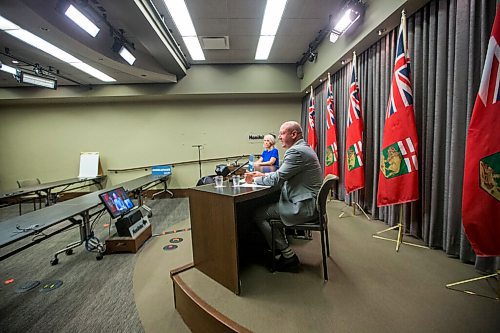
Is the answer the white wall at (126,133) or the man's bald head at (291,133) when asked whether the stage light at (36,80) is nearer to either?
the white wall at (126,133)

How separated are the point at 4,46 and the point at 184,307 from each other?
15.6 feet

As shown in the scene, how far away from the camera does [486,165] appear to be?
4.47 ft

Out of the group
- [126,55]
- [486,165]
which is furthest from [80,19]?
[486,165]

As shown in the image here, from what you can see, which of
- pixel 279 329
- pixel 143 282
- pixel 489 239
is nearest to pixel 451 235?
pixel 489 239

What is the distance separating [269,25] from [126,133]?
14.4 feet

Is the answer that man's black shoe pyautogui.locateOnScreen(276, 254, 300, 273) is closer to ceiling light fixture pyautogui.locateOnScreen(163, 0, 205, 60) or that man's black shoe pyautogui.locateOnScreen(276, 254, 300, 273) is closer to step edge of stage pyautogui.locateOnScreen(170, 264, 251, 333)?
step edge of stage pyautogui.locateOnScreen(170, 264, 251, 333)

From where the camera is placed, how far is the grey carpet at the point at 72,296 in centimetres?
153

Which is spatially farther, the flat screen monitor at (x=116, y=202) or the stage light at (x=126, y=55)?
the stage light at (x=126, y=55)

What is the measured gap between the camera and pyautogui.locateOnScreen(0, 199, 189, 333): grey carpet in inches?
60.4

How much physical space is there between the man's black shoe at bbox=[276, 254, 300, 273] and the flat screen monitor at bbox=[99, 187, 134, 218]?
1.96 meters

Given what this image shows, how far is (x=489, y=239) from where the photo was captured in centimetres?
137

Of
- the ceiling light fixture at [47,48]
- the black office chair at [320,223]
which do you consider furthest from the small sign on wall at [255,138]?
Result: the black office chair at [320,223]

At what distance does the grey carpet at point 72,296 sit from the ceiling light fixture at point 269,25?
145 inches

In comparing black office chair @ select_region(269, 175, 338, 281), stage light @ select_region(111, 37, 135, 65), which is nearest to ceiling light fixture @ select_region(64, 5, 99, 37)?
stage light @ select_region(111, 37, 135, 65)
